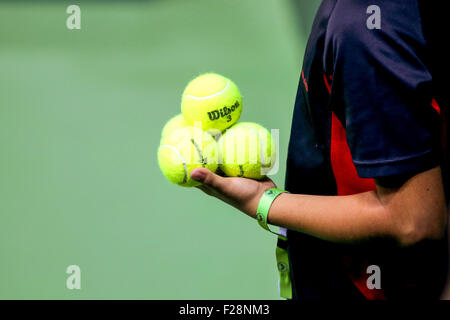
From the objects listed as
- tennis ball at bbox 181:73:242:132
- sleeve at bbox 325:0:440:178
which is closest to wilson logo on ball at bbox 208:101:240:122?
tennis ball at bbox 181:73:242:132

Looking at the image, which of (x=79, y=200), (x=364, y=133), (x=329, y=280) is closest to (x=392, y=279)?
Answer: (x=329, y=280)

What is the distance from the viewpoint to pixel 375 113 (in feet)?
1.68

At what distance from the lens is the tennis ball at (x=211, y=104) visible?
0.77m

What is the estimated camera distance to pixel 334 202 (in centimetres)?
60

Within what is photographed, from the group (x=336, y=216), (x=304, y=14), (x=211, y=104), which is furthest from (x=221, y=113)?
(x=304, y=14)

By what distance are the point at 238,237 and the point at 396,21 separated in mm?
1299

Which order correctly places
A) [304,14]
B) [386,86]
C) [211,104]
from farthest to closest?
[304,14], [211,104], [386,86]

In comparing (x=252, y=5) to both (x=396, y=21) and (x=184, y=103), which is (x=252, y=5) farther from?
(x=396, y=21)

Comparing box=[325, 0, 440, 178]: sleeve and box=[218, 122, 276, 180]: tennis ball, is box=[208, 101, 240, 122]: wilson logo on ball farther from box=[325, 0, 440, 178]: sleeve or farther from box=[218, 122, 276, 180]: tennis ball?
box=[325, 0, 440, 178]: sleeve

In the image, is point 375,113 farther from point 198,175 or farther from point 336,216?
point 198,175

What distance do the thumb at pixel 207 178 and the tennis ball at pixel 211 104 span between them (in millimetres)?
129

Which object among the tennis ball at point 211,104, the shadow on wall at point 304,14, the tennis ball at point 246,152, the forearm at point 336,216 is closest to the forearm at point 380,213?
the forearm at point 336,216

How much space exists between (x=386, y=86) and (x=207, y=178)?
271 mm

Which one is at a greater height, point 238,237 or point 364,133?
point 364,133
